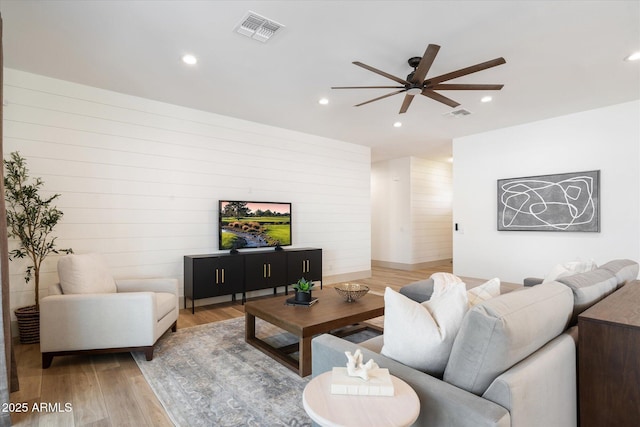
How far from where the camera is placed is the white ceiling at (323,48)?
2.52m

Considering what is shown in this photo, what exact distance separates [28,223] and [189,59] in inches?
95.6

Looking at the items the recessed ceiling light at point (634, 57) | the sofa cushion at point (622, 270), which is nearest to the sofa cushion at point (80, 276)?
the sofa cushion at point (622, 270)

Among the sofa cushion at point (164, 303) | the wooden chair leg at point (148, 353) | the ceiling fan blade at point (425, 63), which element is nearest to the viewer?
the ceiling fan blade at point (425, 63)

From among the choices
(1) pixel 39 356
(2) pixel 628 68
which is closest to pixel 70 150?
(1) pixel 39 356

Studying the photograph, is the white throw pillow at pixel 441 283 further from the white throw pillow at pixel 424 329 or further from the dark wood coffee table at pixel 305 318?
the dark wood coffee table at pixel 305 318

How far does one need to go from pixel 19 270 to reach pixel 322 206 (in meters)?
4.38

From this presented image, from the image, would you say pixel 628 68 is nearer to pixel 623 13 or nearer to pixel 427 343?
pixel 623 13

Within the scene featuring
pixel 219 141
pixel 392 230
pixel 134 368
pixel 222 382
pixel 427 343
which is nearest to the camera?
pixel 427 343

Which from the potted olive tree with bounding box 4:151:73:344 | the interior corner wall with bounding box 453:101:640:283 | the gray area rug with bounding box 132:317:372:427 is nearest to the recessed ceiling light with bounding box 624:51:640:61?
the interior corner wall with bounding box 453:101:640:283

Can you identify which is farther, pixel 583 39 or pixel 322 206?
pixel 322 206

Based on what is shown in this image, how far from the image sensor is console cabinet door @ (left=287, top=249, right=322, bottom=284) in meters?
5.34

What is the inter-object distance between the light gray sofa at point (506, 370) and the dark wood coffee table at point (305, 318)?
43.3 inches

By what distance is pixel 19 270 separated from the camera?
11.6ft

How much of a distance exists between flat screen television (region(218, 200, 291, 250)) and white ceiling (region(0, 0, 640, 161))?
1.51 m
